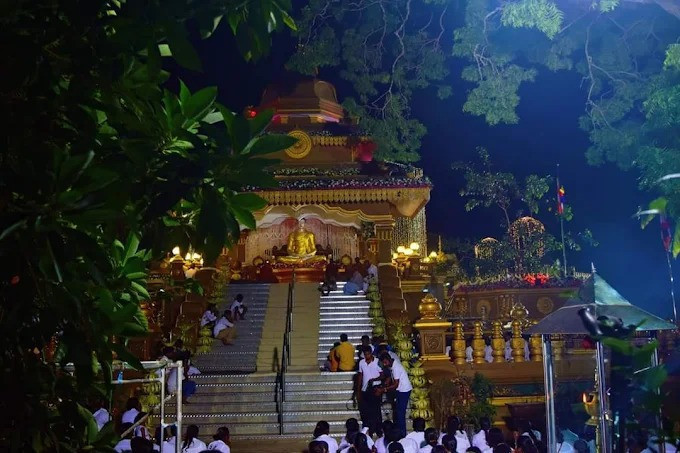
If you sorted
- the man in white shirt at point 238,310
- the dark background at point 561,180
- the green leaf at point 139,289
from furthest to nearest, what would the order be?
the dark background at point 561,180 < the man in white shirt at point 238,310 < the green leaf at point 139,289

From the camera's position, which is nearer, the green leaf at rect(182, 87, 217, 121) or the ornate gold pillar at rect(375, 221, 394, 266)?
the green leaf at rect(182, 87, 217, 121)

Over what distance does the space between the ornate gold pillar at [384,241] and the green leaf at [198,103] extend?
22.8 metres

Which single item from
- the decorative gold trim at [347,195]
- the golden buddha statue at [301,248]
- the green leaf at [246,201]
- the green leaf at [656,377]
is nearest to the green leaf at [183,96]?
the green leaf at [246,201]

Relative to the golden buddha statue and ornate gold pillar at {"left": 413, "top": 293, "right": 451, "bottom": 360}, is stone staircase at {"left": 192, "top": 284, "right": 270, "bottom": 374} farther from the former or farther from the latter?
the golden buddha statue

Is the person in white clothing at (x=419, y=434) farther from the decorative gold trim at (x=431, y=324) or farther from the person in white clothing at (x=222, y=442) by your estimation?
the decorative gold trim at (x=431, y=324)

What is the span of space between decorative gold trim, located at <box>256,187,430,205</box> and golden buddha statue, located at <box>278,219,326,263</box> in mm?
2770

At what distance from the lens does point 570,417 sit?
14.5m

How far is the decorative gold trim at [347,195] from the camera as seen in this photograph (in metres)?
25.3

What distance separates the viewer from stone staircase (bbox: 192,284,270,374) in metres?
16.9

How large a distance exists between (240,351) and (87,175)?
15.4m

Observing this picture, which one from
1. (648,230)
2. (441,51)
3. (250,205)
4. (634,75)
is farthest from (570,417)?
(648,230)

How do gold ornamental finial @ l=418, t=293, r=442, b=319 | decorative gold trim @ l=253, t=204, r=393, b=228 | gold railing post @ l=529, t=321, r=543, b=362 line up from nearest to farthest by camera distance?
gold ornamental finial @ l=418, t=293, r=442, b=319 < gold railing post @ l=529, t=321, r=543, b=362 < decorative gold trim @ l=253, t=204, r=393, b=228

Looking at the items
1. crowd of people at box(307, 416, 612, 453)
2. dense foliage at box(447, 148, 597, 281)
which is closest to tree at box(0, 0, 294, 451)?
crowd of people at box(307, 416, 612, 453)

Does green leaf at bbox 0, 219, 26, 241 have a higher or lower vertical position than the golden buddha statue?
lower
